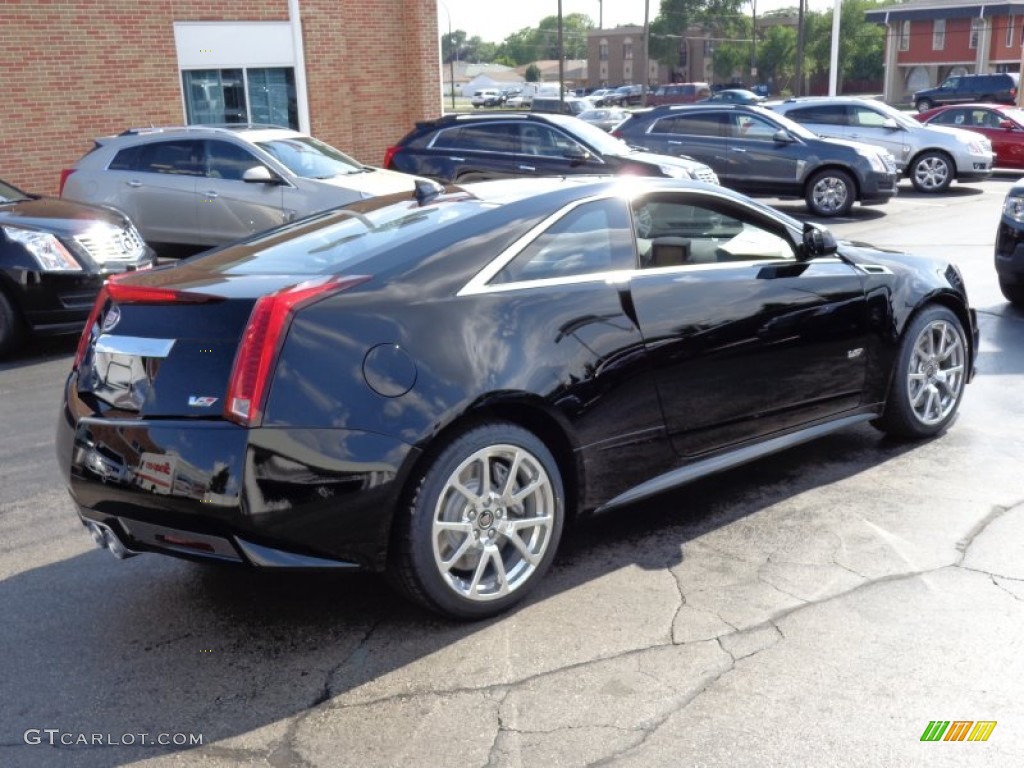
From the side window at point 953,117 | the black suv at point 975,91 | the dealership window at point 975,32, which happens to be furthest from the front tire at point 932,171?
the dealership window at point 975,32

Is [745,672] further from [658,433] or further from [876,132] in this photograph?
[876,132]

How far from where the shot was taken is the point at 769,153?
57.5ft

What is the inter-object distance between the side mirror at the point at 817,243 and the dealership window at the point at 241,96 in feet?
52.0

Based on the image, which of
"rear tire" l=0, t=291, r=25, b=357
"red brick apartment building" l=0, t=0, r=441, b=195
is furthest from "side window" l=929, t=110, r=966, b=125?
"rear tire" l=0, t=291, r=25, b=357

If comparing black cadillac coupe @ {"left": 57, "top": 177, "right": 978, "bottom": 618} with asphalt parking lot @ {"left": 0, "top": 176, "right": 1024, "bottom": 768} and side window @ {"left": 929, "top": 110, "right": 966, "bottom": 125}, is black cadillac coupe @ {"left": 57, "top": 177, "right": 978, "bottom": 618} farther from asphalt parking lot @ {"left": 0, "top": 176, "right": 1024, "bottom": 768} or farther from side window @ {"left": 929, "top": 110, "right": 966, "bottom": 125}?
side window @ {"left": 929, "top": 110, "right": 966, "bottom": 125}

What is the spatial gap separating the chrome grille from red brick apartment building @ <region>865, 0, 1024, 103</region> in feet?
229

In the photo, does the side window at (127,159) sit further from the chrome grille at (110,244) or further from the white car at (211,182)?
the chrome grille at (110,244)

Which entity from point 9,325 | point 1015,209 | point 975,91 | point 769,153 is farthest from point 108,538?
point 975,91

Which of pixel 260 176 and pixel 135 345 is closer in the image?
pixel 135 345

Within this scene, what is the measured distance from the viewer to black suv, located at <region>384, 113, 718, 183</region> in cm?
1455

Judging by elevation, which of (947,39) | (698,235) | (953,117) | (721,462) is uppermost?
(947,39)

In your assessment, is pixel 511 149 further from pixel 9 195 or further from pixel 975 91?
pixel 975 91

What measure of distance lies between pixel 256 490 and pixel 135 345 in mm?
759

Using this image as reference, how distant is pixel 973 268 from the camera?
11508 millimetres
